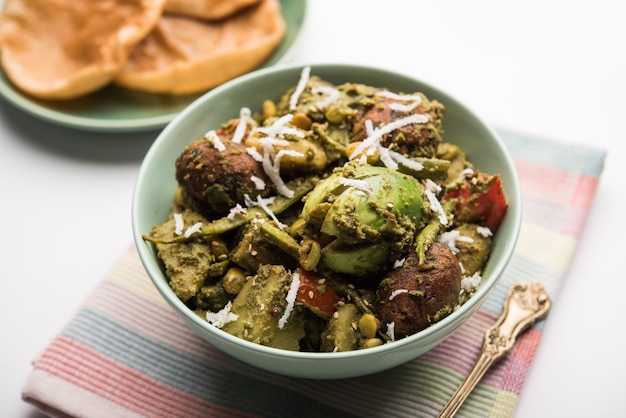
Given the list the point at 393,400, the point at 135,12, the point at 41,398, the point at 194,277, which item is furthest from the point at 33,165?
the point at 393,400

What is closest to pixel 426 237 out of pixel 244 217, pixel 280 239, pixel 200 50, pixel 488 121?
pixel 280 239

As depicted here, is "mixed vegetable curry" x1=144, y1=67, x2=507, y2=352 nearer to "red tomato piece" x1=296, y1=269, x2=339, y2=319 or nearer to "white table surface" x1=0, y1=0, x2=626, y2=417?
"red tomato piece" x1=296, y1=269, x2=339, y2=319

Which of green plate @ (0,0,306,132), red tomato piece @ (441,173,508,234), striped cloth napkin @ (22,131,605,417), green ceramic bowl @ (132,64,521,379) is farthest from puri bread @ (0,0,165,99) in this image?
red tomato piece @ (441,173,508,234)

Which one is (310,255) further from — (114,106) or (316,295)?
(114,106)

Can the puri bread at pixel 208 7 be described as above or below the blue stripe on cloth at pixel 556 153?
above

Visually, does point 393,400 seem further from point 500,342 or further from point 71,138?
point 71,138

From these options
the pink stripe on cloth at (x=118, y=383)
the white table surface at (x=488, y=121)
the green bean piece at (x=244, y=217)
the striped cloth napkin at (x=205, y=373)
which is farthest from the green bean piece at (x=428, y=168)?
the pink stripe on cloth at (x=118, y=383)

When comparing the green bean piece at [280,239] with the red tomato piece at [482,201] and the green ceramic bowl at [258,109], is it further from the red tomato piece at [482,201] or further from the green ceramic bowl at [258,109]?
the red tomato piece at [482,201]
